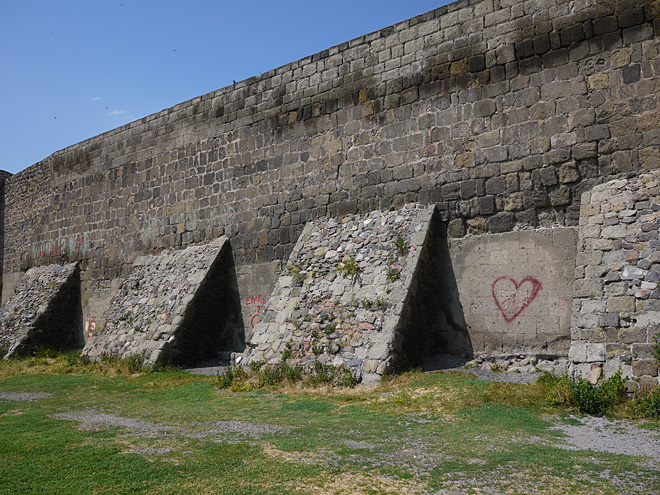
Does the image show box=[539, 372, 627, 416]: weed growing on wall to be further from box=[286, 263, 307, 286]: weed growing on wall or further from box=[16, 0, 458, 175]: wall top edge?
box=[16, 0, 458, 175]: wall top edge

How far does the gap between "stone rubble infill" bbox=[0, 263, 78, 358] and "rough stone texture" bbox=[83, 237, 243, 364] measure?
278 centimetres

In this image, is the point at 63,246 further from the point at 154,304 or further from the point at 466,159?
the point at 466,159

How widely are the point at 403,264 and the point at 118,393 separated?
4.60m

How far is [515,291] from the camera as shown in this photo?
7.99 m

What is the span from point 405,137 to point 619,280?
14.3 feet

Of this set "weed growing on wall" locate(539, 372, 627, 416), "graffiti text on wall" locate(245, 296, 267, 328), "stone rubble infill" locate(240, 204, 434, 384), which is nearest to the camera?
"weed growing on wall" locate(539, 372, 627, 416)

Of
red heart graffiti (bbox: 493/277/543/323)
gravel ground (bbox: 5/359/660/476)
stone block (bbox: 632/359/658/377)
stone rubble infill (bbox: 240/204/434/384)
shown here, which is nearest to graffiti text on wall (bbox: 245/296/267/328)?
stone rubble infill (bbox: 240/204/434/384)

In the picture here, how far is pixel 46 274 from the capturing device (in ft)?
52.6

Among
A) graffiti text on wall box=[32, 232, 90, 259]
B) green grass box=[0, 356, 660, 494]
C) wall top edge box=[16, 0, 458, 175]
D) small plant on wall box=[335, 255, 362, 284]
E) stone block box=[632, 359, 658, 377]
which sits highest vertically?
wall top edge box=[16, 0, 458, 175]

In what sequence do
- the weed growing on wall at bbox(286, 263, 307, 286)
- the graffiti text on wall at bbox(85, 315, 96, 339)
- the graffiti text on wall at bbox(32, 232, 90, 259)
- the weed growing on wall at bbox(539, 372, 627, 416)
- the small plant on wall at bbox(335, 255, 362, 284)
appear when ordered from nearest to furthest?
1. the weed growing on wall at bbox(539, 372, 627, 416)
2. the small plant on wall at bbox(335, 255, 362, 284)
3. the weed growing on wall at bbox(286, 263, 307, 286)
4. the graffiti text on wall at bbox(85, 315, 96, 339)
5. the graffiti text on wall at bbox(32, 232, 90, 259)

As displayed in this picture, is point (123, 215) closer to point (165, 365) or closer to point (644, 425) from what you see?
point (165, 365)

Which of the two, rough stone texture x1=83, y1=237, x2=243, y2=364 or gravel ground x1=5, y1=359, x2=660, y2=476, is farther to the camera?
rough stone texture x1=83, y1=237, x2=243, y2=364

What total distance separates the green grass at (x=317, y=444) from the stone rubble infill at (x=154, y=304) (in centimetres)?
277

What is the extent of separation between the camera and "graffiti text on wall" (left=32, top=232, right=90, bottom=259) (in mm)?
15328
